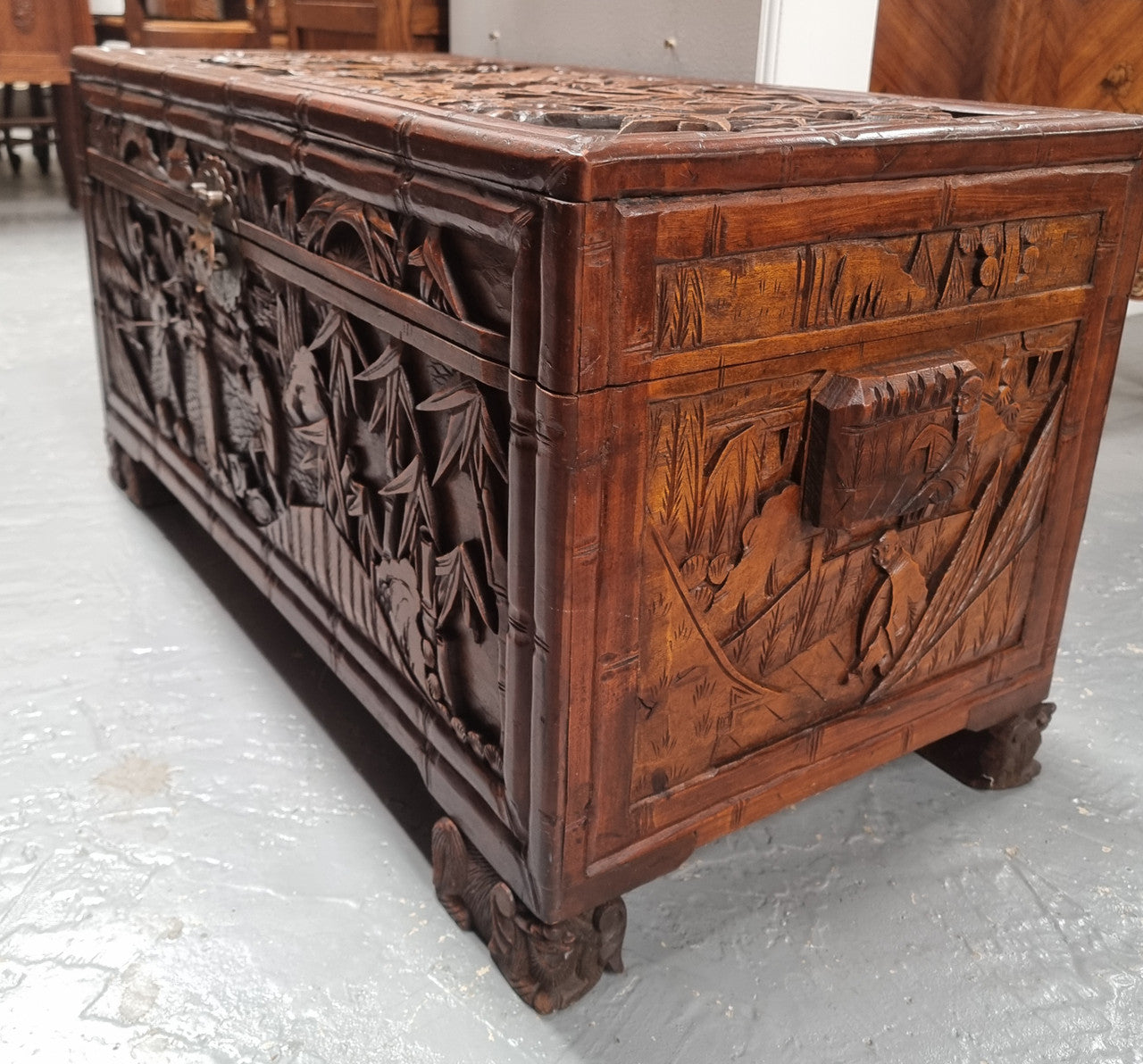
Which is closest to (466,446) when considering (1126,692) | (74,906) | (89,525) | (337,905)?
(337,905)

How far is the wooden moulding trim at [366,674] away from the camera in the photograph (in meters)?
1.31

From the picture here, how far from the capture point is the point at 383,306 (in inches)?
51.7

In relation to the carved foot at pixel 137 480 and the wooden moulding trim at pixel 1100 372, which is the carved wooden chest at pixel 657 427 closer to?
the wooden moulding trim at pixel 1100 372

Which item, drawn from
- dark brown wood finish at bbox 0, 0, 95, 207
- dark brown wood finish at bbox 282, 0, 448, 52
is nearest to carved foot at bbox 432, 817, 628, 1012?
dark brown wood finish at bbox 282, 0, 448, 52

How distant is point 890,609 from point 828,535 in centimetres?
16

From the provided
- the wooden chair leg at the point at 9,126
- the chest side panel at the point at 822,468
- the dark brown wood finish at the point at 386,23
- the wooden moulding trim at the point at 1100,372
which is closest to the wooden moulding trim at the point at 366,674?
the chest side panel at the point at 822,468

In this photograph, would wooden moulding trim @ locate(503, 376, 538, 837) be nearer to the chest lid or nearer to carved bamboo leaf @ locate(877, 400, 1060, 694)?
the chest lid

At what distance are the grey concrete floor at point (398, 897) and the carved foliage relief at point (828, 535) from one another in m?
0.25

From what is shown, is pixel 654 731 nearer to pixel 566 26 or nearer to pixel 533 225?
pixel 533 225

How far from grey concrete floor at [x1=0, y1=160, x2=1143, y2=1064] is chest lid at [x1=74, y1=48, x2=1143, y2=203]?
2.83 feet

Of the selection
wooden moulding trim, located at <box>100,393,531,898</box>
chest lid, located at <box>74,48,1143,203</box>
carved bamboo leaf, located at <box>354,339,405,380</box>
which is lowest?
wooden moulding trim, located at <box>100,393,531,898</box>

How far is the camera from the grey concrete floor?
126 cm

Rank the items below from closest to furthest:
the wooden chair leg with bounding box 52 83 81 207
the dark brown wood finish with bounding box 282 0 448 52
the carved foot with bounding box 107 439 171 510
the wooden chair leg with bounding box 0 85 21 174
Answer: the carved foot with bounding box 107 439 171 510 < the dark brown wood finish with bounding box 282 0 448 52 < the wooden chair leg with bounding box 52 83 81 207 < the wooden chair leg with bounding box 0 85 21 174

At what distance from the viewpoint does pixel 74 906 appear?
4.66ft
